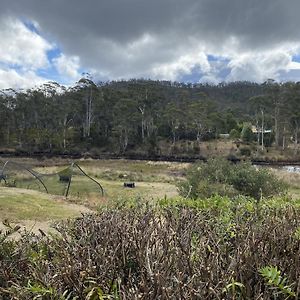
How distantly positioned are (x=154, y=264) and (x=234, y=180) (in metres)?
15.3

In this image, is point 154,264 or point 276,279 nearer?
point 276,279

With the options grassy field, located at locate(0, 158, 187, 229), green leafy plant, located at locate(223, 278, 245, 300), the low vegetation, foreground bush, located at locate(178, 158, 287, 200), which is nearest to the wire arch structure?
grassy field, located at locate(0, 158, 187, 229)

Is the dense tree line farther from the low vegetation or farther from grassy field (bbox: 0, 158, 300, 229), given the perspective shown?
the low vegetation

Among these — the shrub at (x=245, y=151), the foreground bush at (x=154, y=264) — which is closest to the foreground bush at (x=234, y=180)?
the foreground bush at (x=154, y=264)

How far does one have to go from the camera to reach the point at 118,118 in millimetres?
52844

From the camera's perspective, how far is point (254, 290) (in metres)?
1.81

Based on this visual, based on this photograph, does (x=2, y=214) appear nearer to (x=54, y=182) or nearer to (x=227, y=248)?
(x=54, y=182)

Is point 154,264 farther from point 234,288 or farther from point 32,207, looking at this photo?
point 32,207

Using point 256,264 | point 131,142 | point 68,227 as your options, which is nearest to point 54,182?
point 68,227

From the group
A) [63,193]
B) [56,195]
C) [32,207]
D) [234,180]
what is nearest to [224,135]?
[234,180]

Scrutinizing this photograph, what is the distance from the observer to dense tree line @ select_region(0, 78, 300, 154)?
50219 millimetres

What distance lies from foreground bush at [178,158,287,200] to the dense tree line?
103 feet

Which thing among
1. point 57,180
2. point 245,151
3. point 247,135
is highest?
point 247,135

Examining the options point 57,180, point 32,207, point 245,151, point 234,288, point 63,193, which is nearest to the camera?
point 234,288
